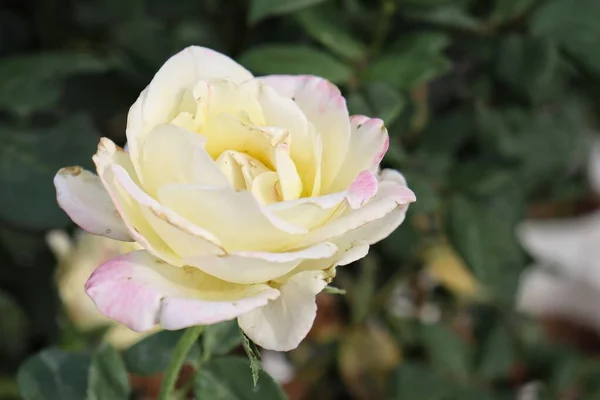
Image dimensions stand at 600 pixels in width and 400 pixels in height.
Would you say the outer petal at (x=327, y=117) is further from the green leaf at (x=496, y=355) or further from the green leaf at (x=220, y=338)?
the green leaf at (x=496, y=355)

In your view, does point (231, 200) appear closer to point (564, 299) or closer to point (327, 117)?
point (327, 117)

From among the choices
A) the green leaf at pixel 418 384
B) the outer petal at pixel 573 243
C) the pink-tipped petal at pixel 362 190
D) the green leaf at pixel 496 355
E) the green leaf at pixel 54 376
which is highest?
the pink-tipped petal at pixel 362 190

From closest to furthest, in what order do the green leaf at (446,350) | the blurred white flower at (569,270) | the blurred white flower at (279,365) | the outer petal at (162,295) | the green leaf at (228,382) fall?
1. the outer petal at (162,295)
2. the green leaf at (228,382)
3. the green leaf at (446,350)
4. the blurred white flower at (279,365)
5. the blurred white flower at (569,270)

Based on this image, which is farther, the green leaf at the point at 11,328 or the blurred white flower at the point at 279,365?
the blurred white flower at the point at 279,365

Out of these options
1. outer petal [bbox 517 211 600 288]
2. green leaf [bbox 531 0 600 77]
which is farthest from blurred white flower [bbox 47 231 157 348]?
outer petal [bbox 517 211 600 288]

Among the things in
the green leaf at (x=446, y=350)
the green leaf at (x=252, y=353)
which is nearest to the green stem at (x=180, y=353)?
the green leaf at (x=252, y=353)

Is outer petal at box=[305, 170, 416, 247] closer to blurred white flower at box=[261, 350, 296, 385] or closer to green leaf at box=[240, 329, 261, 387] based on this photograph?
green leaf at box=[240, 329, 261, 387]

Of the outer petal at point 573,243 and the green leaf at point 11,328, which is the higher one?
the green leaf at point 11,328

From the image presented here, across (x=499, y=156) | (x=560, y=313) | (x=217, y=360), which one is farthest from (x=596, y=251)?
(x=217, y=360)
